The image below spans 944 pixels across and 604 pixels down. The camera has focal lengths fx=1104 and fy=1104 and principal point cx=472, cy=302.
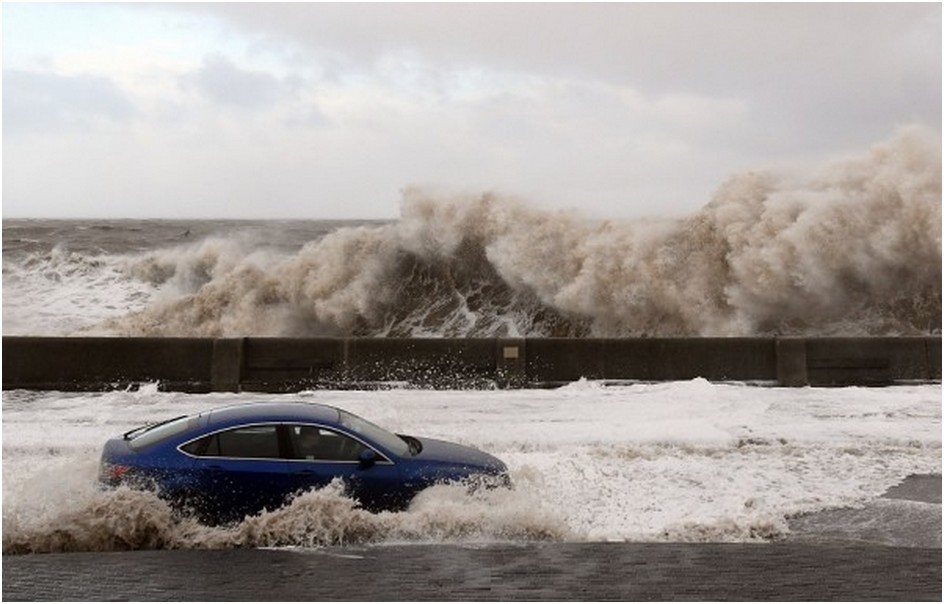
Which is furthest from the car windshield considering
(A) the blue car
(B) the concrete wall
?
(B) the concrete wall

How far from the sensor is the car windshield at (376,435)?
967cm

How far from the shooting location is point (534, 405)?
15805 millimetres

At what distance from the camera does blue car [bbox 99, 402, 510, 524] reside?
361 inches

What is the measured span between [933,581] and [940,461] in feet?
16.6

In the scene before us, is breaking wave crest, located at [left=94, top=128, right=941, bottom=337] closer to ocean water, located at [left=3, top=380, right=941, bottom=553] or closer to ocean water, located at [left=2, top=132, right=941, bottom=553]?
ocean water, located at [left=2, top=132, right=941, bottom=553]

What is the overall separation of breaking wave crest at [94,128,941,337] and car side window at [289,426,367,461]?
14.8 metres

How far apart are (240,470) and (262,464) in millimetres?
188

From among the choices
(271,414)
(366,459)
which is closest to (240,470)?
(271,414)

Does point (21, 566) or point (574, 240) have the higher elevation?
point (574, 240)

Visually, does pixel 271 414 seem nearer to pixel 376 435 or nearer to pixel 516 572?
pixel 376 435

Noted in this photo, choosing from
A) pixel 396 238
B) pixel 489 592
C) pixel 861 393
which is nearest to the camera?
pixel 489 592

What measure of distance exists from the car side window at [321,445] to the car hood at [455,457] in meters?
0.57

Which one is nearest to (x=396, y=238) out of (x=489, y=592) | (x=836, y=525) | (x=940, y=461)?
(x=940, y=461)

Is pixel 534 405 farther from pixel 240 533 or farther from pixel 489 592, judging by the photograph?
pixel 489 592
